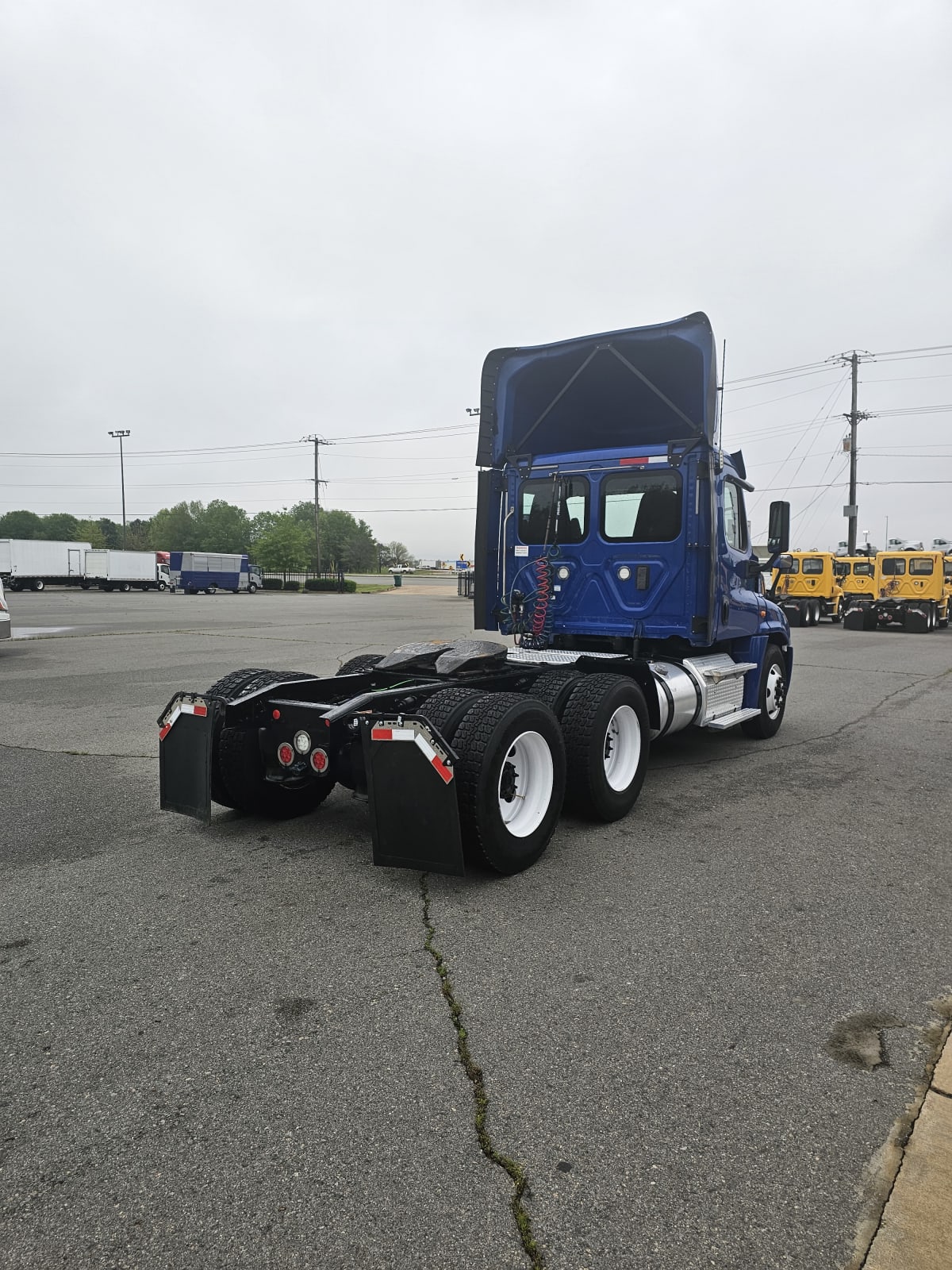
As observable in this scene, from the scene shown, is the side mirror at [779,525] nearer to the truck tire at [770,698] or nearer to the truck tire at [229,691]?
the truck tire at [770,698]

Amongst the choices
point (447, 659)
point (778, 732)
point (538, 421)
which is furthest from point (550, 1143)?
point (778, 732)

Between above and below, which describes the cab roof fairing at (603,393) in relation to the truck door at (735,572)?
above

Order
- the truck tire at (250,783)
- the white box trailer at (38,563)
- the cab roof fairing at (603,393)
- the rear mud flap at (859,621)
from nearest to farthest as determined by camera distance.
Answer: the truck tire at (250,783) → the cab roof fairing at (603,393) → the rear mud flap at (859,621) → the white box trailer at (38,563)

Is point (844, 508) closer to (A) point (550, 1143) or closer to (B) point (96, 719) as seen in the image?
(B) point (96, 719)

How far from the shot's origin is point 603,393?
23.6 ft

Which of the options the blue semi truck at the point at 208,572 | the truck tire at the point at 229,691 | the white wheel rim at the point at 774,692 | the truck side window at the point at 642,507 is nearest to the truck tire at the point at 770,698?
the white wheel rim at the point at 774,692

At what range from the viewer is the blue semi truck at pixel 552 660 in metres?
4.15

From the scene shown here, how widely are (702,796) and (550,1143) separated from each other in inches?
158

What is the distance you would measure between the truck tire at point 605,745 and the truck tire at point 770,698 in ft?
8.82

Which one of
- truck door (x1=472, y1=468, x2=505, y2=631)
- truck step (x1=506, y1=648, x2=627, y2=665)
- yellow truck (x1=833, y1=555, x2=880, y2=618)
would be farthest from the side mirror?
yellow truck (x1=833, y1=555, x2=880, y2=618)

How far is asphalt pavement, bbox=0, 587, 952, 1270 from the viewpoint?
2.02 metres

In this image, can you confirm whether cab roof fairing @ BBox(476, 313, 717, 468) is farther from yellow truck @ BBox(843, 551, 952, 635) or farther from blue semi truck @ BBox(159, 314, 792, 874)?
yellow truck @ BBox(843, 551, 952, 635)

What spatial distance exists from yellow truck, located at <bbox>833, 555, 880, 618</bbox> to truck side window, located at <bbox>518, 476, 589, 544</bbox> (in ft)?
84.6

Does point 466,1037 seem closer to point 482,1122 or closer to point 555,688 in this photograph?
point 482,1122
